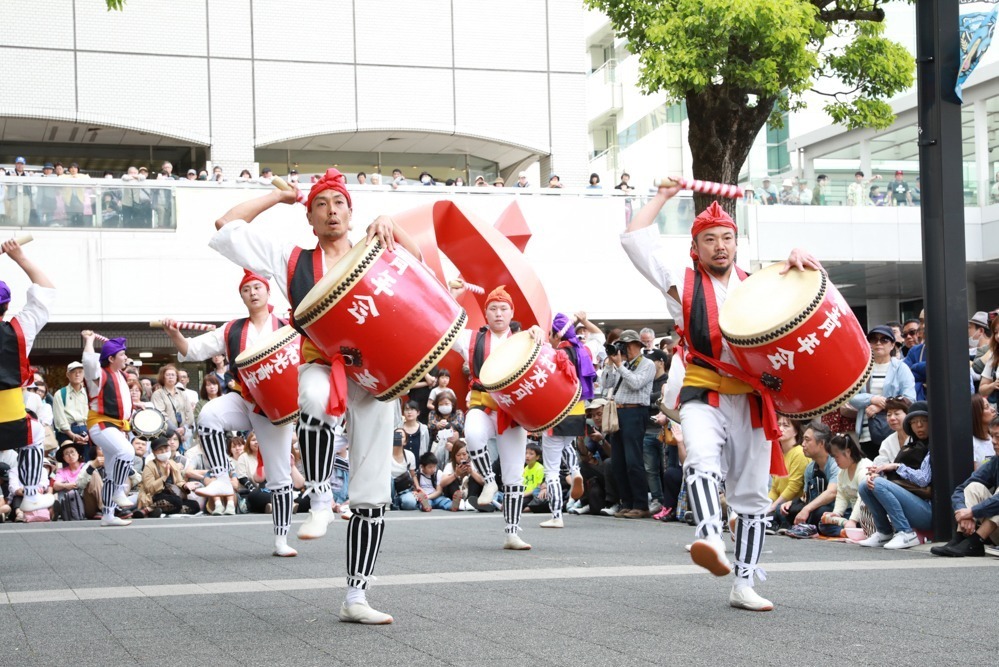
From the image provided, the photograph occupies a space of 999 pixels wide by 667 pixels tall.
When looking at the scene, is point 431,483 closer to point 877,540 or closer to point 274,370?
point 877,540

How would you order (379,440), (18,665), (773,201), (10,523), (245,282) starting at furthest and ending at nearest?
1. (773,201)
2. (10,523)
3. (245,282)
4. (379,440)
5. (18,665)

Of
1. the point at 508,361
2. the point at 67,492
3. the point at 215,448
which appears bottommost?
the point at 67,492

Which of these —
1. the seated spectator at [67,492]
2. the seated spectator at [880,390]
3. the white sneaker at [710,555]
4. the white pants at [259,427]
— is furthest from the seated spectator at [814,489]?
the seated spectator at [67,492]

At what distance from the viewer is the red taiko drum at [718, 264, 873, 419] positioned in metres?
5.89

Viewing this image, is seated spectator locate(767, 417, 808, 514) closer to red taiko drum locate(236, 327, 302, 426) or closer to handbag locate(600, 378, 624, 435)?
handbag locate(600, 378, 624, 435)

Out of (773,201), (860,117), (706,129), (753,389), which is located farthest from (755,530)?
(773,201)

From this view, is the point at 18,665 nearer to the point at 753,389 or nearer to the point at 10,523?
the point at 753,389

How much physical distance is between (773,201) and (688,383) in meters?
23.7

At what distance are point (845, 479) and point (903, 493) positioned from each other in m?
1.00

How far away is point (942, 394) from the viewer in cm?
945

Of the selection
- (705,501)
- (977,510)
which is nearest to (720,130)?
(977,510)

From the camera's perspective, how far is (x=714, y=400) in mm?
6223

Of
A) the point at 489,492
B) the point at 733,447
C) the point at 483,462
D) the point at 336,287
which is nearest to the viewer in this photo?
the point at 336,287

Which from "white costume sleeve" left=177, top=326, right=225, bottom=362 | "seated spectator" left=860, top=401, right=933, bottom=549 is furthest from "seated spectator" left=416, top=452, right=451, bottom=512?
"seated spectator" left=860, top=401, right=933, bottom=549
